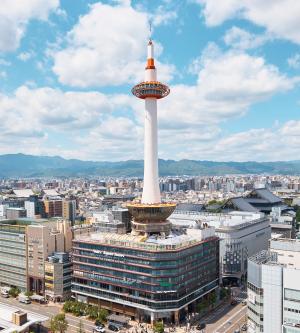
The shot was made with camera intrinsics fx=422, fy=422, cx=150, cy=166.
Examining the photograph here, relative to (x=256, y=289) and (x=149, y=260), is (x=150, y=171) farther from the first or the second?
(x=256, y=289)

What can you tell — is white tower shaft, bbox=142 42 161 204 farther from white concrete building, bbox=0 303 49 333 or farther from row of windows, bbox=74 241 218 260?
white concrete building, bbox=0 303 49 333

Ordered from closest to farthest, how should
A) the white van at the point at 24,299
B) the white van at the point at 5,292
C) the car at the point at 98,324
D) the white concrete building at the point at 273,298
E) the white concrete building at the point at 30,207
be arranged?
the white concrete building at the point at 273,298 → the car at the point at 98,324 → the white van at the point at 24,299 → the white van at the point at 5,292 → the white concrete building at the point at 30,207

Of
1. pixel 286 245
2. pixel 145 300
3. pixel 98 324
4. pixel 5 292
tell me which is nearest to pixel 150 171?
pixel 145 300

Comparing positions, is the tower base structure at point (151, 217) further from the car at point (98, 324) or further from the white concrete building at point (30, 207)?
the white concrete building at point (30, 207)

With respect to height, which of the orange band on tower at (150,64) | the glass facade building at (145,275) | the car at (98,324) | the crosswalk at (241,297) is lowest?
the crosswalk at (241,297)

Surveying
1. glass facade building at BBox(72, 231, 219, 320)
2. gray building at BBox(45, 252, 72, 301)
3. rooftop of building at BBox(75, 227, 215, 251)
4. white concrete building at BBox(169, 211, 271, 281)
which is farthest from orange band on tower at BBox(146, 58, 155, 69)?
gray building at BBox(45, 252, 72, 301)

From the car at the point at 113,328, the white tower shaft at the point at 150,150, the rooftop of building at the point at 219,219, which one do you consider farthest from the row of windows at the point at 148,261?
the rooftop of building at the point at 219,219

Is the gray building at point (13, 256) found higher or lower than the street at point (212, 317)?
higher
